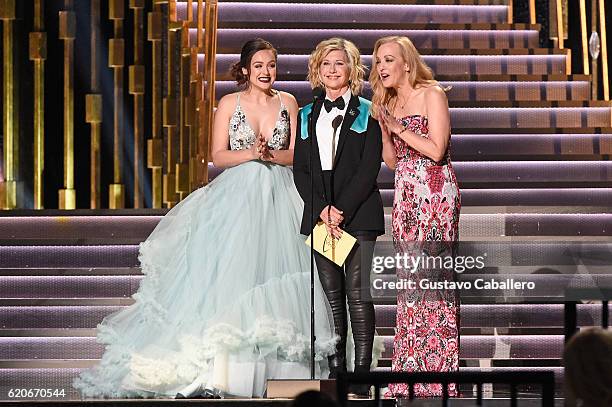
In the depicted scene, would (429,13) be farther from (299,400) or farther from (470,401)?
(299,400)

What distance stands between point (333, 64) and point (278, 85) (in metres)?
2.60

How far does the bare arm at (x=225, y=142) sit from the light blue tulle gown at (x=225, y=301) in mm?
32

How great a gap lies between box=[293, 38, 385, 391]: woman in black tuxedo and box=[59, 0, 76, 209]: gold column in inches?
117

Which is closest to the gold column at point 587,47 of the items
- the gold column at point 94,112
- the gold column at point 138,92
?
the gold column at point 138,92

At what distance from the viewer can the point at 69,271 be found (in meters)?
6.32

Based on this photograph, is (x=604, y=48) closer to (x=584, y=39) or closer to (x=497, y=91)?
(x=584, y=39)

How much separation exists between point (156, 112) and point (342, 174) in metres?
3.15

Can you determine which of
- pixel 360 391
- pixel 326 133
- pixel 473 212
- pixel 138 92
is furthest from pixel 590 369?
pixel 138 92

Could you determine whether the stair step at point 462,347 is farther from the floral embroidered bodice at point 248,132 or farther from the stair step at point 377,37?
the stair step at point 377,37

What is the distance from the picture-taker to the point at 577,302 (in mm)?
4777

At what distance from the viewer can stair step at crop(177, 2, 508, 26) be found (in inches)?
336

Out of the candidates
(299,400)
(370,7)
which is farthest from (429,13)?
(299,400)

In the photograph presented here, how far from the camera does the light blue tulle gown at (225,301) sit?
5176 mm

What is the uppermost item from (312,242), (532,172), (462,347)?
(532,172)
